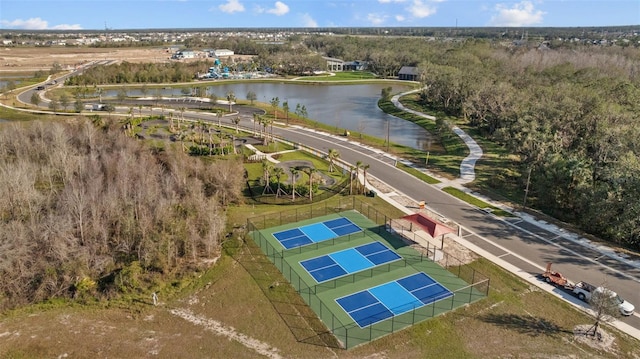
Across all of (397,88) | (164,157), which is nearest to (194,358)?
(164,157)

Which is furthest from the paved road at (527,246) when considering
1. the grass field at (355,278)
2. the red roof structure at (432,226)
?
the grass field at (355,278)

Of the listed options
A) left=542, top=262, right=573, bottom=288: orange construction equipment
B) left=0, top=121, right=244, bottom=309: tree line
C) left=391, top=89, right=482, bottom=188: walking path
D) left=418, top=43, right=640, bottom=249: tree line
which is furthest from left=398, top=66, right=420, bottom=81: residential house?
left=542, top=262, right=573, bottom=288: orange construction equipment

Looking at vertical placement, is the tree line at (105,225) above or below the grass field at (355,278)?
above

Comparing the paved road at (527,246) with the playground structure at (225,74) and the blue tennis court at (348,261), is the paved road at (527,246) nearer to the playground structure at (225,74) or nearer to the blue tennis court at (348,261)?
the blue tennis court at (348,261)

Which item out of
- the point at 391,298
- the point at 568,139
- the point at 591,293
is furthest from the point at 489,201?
the point at 391,298

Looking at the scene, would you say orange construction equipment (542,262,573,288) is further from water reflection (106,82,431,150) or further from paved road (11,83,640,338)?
water reflection (106,82,431,150)

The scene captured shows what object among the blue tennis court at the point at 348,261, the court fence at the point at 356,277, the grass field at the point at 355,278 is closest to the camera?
the court fence at the point at 356,277

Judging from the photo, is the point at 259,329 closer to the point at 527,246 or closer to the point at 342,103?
the point at 527,246
